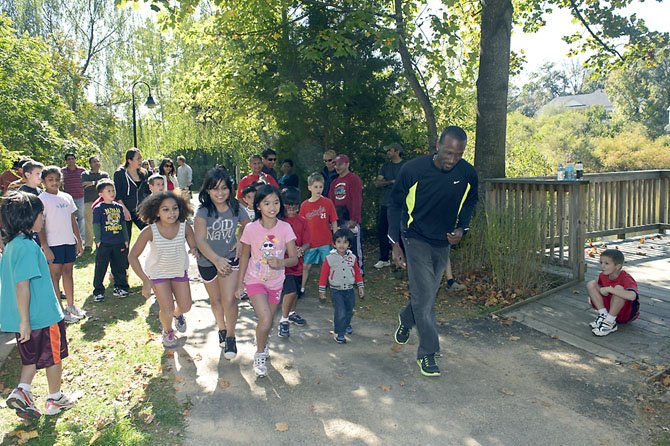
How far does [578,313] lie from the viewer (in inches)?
271

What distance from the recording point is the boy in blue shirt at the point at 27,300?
4.25 meters

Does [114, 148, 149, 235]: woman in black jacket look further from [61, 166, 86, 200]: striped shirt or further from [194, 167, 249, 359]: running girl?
[194, 167, 249, 359]: running girl

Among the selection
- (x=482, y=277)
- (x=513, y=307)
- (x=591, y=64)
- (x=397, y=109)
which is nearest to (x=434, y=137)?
(x=397, y=109)

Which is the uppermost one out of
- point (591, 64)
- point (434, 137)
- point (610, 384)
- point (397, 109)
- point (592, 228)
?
point (591, 64)

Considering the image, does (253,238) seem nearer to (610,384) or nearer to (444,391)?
(444,391)

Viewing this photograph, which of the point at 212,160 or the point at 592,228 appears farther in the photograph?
the point at 212,160

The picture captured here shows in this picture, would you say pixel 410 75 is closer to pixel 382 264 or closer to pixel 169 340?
pixel 382 264

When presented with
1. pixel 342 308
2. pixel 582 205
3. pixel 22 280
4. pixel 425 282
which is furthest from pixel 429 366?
pixel 582 205

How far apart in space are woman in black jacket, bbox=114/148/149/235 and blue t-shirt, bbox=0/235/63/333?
15.5 feet

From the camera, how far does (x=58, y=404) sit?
4.55 metres

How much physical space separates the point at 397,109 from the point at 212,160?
2851 centimetres

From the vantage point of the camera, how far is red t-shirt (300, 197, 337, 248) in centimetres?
736

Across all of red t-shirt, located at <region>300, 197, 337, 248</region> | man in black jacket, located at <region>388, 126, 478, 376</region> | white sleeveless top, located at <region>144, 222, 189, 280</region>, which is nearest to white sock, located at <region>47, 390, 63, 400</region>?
white sleeveless top, located at <region>144, 222, 189, 280</region>

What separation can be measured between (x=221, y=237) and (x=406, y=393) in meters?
2.42
